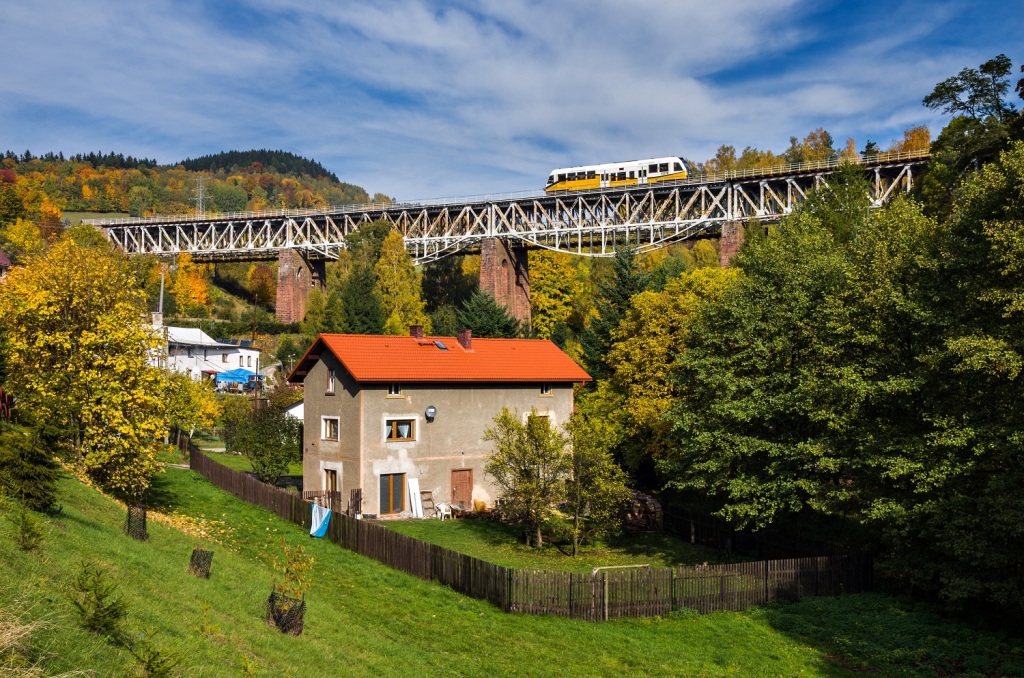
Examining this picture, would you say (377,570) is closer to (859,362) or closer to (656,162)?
(859,362)

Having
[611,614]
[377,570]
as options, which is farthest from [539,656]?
[377,570]

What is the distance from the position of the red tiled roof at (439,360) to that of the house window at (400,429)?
6.22 feet

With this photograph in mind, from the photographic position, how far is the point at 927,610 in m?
22.1

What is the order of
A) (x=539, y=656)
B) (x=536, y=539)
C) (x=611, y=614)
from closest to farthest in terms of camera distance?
(x=539, y=656)
(x=611, y=614)
(x=536, y=539)

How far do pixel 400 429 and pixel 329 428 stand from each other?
11.3ft

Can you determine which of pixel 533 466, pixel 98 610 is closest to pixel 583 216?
pixel 533 466

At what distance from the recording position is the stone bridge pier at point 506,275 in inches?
3253

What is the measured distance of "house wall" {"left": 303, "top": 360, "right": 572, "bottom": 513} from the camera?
116ft

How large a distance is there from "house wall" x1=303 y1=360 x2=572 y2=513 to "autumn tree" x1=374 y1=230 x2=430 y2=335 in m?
36.0

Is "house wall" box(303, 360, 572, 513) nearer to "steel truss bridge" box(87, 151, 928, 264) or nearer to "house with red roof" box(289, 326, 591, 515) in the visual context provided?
"house with red roof" box(289, 326, 591, 515)

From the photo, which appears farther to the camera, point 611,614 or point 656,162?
point 656,162

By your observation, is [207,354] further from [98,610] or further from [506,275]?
[98,610]

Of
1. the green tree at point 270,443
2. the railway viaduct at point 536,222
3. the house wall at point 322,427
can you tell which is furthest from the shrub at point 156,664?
the railway viaduct at point 536,222

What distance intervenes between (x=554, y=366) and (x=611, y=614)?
21.3 metres
